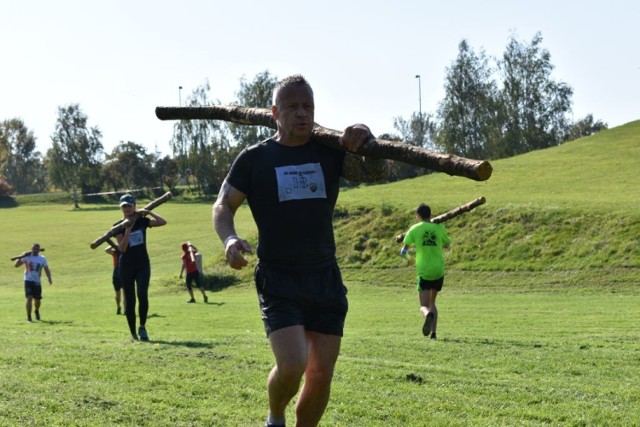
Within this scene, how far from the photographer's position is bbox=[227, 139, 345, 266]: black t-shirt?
614 cm

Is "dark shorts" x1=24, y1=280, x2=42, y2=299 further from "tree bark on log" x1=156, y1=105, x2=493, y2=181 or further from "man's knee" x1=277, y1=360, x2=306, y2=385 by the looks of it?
"man's knee" x1=277, y1=360, x2=306, y2=385

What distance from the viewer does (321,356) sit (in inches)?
242

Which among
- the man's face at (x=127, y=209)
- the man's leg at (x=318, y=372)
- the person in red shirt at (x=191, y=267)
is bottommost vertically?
the person in red shirt at (x=191, y=267)

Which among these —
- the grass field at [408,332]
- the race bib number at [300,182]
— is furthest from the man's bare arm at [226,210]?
the grass field at [408,332]

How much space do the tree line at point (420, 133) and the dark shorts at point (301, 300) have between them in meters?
67.9

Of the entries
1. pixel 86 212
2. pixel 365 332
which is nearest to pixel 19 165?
pixel 86 212

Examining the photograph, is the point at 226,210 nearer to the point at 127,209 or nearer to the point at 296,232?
the point at 296,232

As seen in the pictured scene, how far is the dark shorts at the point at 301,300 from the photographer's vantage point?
6.06 metres

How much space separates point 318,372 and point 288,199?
3.90 ft

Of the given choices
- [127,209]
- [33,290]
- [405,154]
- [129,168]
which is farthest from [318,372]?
[129,168]

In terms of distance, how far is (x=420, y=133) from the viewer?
373 feet

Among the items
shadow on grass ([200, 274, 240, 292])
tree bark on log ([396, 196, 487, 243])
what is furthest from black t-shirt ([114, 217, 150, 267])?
shadow on grass ([200, 274, 240, 292])

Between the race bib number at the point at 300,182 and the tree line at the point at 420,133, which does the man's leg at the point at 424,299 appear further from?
the tree line at the point at 420,133

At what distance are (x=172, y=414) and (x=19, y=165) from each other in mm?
165016
